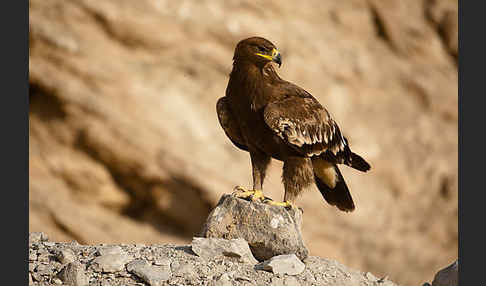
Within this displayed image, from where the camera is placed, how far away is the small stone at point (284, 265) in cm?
553

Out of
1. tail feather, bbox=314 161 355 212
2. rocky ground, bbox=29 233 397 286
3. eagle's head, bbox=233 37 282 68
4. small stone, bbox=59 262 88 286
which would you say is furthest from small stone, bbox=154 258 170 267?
tail feather, bbox=314 161 355 212

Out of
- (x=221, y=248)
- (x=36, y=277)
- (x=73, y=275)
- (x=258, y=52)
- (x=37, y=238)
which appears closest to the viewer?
(x=73, y=275)

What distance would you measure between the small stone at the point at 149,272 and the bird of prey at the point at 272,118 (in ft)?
4.33

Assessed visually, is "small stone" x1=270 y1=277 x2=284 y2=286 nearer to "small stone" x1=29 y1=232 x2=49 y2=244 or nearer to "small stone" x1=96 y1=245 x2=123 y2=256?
"small stone" x1=96 y1=245 x2=123 y2=256

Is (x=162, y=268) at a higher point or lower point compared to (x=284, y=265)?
lower

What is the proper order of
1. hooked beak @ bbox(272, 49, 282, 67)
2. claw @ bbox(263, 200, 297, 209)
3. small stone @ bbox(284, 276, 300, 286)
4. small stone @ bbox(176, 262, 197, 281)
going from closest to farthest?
small stone @ bbox(176, 262, 197, 281) < small stone @ bbox(284, 276, 300, 286) < hooked beak @ bbox(272, 49, 282, 67) < claw @ bbox(263, 200, 297, 209)

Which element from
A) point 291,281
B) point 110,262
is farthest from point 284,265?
point 110,262

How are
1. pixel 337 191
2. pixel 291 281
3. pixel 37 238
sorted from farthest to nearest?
pixel 337 191 → pixel 37 238 → pixel 291 281

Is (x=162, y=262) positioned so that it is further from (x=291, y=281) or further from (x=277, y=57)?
(x=277, y=57)

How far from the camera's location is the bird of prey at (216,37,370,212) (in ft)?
20.2

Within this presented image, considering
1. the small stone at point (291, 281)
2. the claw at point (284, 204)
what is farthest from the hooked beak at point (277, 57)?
the small stone at point (291, 281)

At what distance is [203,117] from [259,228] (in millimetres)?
7785

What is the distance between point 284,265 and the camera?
18.4ft

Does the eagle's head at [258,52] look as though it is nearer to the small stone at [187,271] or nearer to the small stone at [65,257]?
the small stone at [187,271]
